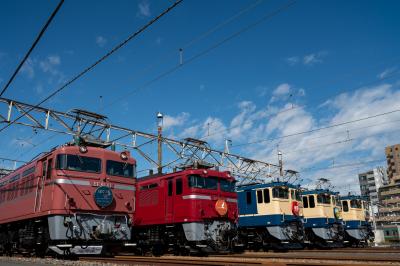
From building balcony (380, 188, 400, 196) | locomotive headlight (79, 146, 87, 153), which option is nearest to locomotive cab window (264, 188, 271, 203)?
locomotive headlight (79, 146, 87, 153)

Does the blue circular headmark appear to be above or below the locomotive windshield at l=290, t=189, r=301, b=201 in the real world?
below

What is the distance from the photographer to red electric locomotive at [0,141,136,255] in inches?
487

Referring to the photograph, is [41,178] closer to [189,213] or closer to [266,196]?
[189,213]

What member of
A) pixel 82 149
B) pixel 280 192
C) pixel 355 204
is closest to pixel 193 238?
pixel 82 149

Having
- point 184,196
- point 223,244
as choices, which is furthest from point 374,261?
point 184,196

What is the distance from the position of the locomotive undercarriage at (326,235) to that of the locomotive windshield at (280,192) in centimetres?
502

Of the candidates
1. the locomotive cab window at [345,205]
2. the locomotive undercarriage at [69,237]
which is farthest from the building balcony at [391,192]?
the locomotive undercarriage at [69,237]

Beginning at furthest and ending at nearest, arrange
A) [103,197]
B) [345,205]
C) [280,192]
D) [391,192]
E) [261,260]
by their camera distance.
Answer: [391,192] → [345,205] → [280,192] → [261,260] → [103,197]

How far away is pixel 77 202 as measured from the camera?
12727mm

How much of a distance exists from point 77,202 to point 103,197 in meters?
0.95

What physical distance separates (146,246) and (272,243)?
673 centimetres

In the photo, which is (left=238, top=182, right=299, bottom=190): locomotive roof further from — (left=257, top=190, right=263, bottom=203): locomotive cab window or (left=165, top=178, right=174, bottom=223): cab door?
(left=165, top=178, right=174, bottom=223): cab door

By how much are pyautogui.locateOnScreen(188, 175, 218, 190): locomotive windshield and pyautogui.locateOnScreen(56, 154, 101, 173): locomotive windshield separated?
154 inches

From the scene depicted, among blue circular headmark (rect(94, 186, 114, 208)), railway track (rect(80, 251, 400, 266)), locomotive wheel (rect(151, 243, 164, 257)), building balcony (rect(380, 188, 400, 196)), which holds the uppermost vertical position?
building balcony (rect(380, 188, 400, 196))
